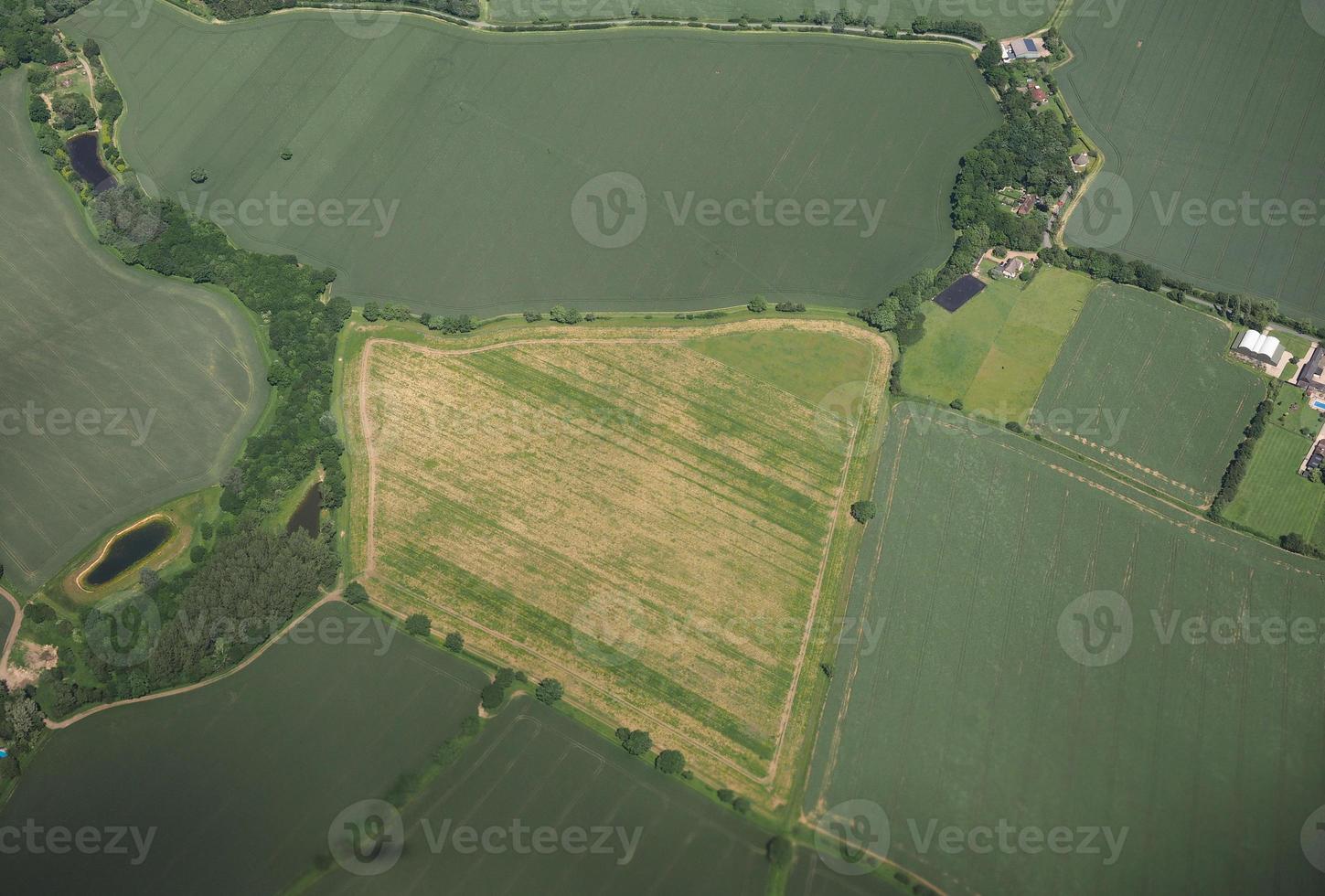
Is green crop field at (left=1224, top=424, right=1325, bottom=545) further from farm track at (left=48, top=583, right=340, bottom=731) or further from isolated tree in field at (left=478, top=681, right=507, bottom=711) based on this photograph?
farm track at (left=48, top=583, right=340, bottom=731)

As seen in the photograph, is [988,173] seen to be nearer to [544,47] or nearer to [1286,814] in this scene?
[544,47]

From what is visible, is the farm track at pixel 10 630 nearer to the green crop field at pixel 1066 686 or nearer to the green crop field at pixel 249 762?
the green crop field at pixel 249 762

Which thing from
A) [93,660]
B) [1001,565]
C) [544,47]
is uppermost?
[544,47]

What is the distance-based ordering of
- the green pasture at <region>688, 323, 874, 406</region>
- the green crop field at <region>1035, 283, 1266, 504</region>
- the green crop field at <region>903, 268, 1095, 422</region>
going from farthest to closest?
the green pasture at <region>688, 323, 874, 406</region> → the green crop field at <region>903, 268, 1095, 422</region> → the green crop field at <region>1035, 283, 1266, 504</region>

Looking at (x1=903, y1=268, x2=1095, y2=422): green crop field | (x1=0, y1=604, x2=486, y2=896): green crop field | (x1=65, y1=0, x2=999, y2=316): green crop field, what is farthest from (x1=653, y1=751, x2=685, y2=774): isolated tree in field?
(x1=65, y1=0, x2=999, y2=316): green crop field

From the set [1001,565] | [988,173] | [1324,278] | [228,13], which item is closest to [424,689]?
[1001,565]

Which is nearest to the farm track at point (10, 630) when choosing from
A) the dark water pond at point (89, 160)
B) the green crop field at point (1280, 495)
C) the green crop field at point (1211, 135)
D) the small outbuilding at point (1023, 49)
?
the dark water pond at point (89, 160)

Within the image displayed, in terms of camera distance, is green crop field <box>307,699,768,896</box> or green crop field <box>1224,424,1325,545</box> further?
green crop field <box>1224,424,1325,545</box>
